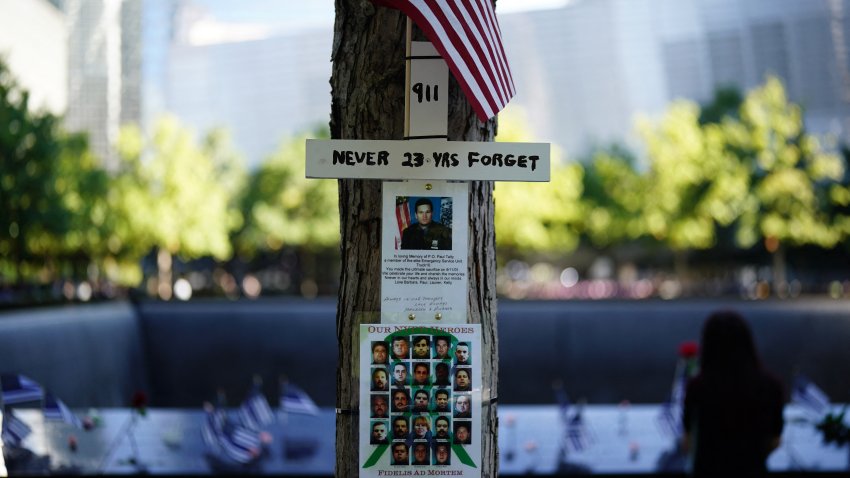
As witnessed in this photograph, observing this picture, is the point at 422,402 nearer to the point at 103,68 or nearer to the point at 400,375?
the point at 400,375

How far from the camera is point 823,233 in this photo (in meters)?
30.0

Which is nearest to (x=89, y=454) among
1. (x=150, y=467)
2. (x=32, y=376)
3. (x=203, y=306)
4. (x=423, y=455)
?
(x=150, y=467)

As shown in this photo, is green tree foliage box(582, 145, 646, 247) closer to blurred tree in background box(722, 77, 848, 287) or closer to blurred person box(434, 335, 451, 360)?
blurred tree in background box(722, 77, 848, 287)

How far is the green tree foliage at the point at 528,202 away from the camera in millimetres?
31841

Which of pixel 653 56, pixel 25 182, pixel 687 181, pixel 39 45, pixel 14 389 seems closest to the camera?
pixel 14 389

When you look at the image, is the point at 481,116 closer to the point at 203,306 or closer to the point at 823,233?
the point at 203,306

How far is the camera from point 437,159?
248cm

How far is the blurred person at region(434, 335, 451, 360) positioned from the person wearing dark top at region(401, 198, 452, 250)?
0.74ft

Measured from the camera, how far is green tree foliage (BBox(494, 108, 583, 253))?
3184cm

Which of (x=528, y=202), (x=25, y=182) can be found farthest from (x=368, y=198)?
(x=528, y=202)

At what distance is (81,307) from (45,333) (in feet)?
6.15

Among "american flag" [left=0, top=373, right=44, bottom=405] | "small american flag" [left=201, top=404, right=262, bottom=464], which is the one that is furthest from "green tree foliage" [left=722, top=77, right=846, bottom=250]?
"american flag" [left=0, top=373, right=44, bottom=405]

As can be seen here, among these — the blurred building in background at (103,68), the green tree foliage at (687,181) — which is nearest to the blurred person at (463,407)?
the green tree foliage at (687,181)

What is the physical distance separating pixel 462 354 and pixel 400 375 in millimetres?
162
